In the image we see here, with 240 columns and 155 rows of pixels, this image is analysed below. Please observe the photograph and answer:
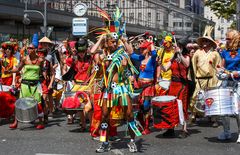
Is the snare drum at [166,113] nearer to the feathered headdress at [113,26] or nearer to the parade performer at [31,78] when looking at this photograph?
the feathered headdress at [113,26]

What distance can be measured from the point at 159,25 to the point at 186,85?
1704 inches

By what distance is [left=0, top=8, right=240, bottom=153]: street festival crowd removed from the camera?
25.1 ft

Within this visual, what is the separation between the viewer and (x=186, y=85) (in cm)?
936

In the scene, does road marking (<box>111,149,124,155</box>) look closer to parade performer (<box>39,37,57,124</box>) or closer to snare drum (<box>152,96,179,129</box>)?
snare drum (<box>152,96,179,129</box>)

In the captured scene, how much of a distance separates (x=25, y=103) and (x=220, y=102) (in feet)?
13.2

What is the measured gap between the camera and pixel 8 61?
1141 centimetres

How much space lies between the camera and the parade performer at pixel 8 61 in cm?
1119

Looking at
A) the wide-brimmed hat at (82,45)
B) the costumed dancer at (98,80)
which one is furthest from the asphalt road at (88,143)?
the wide-brimmed hat at (82,45)

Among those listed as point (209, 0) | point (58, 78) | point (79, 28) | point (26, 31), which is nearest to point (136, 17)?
point (26, 31)

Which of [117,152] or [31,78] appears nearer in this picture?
[117,152]

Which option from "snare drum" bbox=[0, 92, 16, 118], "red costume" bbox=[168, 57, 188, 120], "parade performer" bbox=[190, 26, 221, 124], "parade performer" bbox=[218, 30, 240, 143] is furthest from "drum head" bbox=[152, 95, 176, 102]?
"snare drum" bbox=[0, 92, 16, 118]

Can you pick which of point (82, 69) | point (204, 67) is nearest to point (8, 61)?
point (82, 69)

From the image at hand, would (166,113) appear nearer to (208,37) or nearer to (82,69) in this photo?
(208,37)

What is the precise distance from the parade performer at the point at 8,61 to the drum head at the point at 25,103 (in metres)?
1.11
